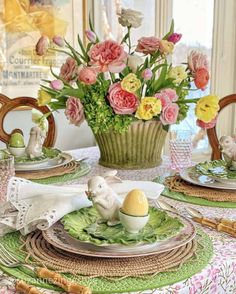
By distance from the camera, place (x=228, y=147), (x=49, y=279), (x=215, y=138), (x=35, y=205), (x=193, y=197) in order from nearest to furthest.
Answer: (x=49, y=279) → (x=35, y=205) → (x=193, y=197) → (x=228, y=147) → (x=215, y=138)

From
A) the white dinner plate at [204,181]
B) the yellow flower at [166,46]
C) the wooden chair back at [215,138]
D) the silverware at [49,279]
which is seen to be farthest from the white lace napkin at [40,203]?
the wooden chair back at [215,138]

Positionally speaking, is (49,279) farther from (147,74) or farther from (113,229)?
(147,74)

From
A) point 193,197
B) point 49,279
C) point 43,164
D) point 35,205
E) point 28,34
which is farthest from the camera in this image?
point 28,34

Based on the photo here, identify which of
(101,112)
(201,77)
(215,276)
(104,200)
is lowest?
(215,276)

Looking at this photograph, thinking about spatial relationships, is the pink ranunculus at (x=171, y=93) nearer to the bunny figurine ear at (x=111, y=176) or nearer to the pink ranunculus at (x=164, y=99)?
the pink ranunculus at (x=164, y=99)

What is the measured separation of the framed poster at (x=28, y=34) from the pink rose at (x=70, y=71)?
0.83 metres

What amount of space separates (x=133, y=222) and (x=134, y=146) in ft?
2.39

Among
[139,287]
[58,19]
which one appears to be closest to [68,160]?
[139,287]

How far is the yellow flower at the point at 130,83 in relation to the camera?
1.37 m

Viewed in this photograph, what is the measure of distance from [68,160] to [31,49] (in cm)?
95

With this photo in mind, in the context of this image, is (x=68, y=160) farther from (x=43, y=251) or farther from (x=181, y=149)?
(x=43, y=251)

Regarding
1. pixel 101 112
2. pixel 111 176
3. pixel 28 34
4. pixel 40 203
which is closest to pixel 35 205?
pixel 40 203

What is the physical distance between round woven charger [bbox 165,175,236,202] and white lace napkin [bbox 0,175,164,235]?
0.49 ft

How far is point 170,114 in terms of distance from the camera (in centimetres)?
143
